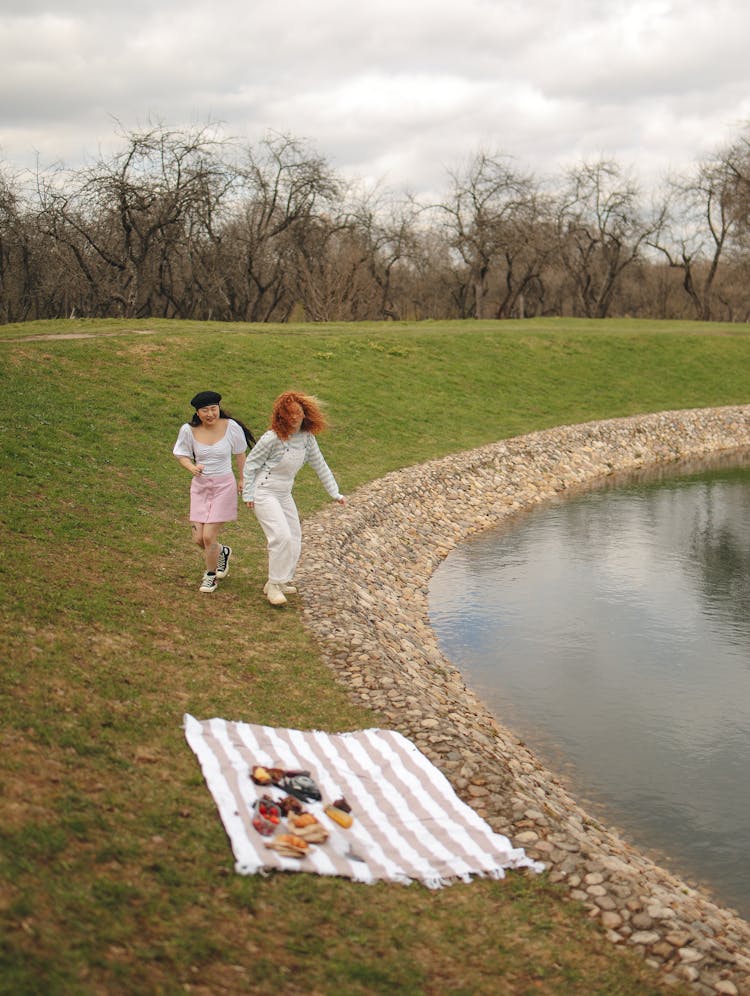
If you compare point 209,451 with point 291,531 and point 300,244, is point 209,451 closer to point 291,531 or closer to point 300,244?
point 291,531

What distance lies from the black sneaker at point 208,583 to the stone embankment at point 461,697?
3.54ft

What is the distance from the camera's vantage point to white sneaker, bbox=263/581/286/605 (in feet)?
34.0

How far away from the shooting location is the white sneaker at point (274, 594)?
34.0 ft

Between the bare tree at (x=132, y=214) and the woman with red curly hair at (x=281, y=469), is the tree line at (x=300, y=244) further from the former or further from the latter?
the woman with red curly hair at (x=281, y=469)

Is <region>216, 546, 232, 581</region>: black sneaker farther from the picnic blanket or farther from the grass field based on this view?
the picnic blanket

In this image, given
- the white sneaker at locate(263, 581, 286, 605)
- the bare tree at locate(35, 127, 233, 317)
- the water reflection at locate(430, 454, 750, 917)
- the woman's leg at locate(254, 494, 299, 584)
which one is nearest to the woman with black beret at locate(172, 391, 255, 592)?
the woman's leg at locate(254, 494, 299, 584)

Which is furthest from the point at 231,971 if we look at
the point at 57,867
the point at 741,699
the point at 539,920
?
the point at 741,699

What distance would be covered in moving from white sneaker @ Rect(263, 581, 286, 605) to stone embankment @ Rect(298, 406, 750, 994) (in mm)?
394

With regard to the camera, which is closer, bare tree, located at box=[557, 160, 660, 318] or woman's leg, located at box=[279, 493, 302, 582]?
woman's leg, located at box=[279, 493, 302, 582]

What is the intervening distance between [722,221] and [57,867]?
60350 mm

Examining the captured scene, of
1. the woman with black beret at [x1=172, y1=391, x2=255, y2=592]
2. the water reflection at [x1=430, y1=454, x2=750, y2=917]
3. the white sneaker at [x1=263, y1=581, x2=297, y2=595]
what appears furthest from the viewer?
the white sneaker at [x1=263, y1=581, x2=297, y2=595]

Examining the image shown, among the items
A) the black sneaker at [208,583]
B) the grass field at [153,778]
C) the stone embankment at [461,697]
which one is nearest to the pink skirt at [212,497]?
the black sneaker at [208,583]

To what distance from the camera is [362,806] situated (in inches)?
251

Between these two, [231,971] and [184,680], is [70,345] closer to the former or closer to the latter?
[184,680]
